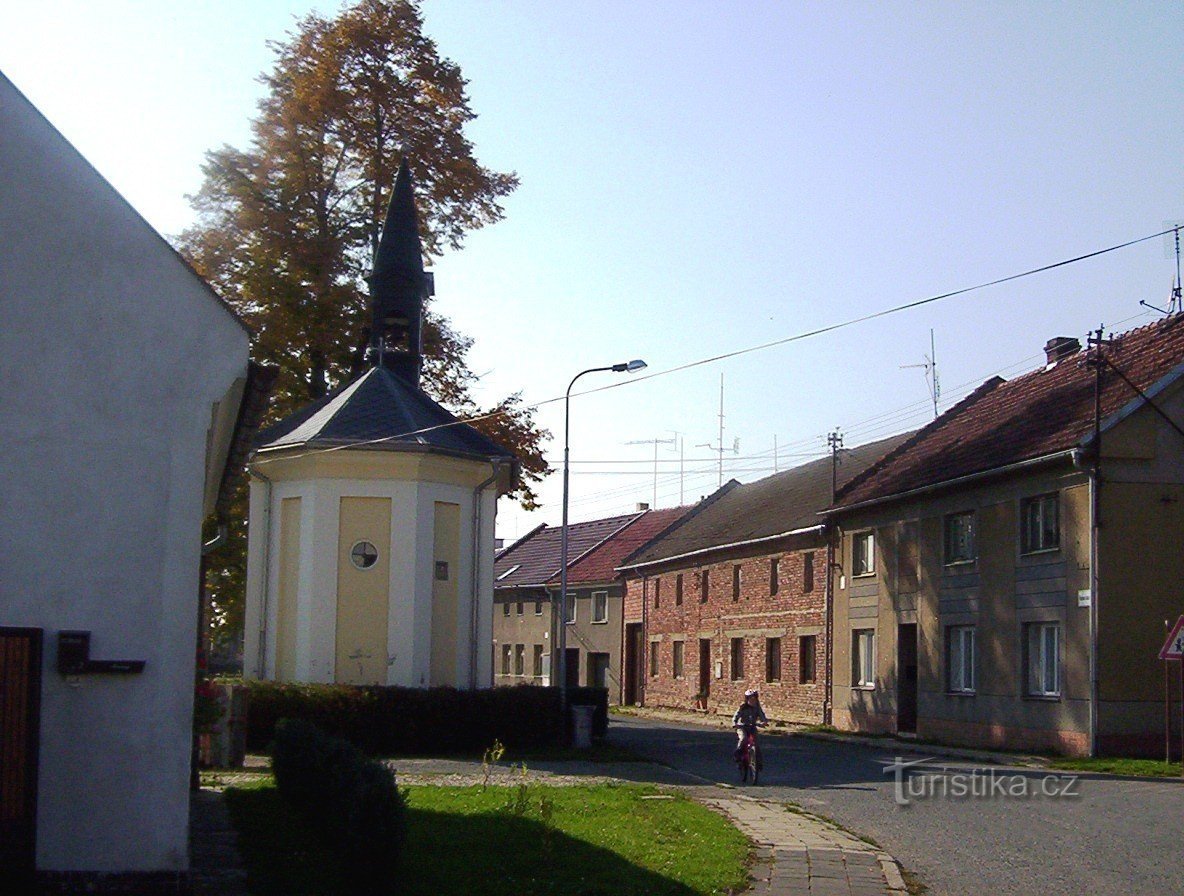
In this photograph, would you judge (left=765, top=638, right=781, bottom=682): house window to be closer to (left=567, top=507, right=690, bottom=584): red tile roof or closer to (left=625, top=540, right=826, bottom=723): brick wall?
(left=625, top=540, right=826, bottom=723): brick wall

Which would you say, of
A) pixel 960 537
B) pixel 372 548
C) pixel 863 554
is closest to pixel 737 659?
pixel 863 554

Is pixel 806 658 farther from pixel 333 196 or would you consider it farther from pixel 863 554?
pixel 333 196

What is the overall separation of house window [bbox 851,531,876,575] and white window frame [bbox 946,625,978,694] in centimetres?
496

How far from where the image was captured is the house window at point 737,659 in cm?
4541

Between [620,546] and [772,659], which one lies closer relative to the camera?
[772,659]

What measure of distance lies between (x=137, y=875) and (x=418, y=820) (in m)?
4.10

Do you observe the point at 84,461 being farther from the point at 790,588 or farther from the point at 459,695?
the point at 790,588

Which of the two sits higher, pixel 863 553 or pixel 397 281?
pixel 397 281

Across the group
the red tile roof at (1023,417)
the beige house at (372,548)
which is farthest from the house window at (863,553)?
the beige house at (372,548)

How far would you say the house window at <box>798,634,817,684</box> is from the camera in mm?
40531

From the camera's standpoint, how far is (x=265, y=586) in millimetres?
26859

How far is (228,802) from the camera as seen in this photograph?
1627cm

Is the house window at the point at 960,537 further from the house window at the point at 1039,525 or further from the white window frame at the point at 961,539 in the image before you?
the house window at the point at 1039,525

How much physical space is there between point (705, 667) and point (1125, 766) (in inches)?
995
